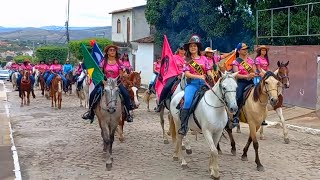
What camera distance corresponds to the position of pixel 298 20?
20.2 m

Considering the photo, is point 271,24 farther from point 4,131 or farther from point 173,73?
point 4,131

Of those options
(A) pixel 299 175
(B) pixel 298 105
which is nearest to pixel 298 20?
(B) pixel 298 105

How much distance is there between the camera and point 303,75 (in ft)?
59.3

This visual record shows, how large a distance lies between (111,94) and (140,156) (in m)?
1.95

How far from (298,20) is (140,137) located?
10.3 metres

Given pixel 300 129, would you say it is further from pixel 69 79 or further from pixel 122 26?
pixel 122 26

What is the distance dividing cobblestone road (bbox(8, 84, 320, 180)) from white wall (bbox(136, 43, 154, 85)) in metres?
19.3

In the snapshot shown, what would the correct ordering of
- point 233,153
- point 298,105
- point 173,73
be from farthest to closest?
point 298,105 → point 173,73 → point 233,153

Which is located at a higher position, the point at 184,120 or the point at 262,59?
the point at 262,59

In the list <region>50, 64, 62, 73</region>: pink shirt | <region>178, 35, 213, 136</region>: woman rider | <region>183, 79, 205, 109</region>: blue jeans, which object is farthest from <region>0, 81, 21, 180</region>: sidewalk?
<region>50, 64, 62, 73</region>: pink shirt

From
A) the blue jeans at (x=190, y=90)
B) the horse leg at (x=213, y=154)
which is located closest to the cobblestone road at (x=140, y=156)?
the horse leg at (x=213, y=154)

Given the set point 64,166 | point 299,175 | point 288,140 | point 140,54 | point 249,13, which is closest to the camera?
point 299,175

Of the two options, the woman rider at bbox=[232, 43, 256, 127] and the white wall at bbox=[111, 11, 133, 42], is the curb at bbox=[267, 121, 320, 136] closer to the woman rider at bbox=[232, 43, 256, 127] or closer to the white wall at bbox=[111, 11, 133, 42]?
the woman rider at bbox=[232, 43, 256, 127]

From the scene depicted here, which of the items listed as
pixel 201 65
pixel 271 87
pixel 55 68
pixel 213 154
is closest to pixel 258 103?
pixel 271 87
